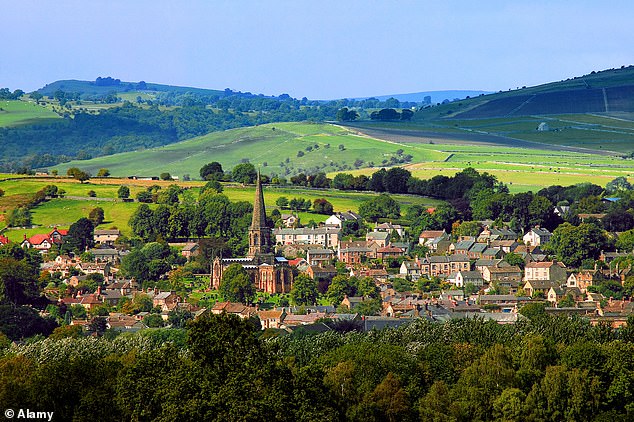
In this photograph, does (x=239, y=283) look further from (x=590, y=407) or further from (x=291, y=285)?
(x=590, y=407)

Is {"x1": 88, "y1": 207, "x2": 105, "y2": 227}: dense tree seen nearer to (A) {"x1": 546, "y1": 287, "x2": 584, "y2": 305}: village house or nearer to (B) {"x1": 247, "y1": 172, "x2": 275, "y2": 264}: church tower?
(B) {"x1": 247, "y1": 172, "x2": 275, "y2": 264}: church tower

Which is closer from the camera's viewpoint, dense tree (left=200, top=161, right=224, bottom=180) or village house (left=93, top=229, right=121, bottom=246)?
village house (left=93, top=229, right=121, bottom=246)

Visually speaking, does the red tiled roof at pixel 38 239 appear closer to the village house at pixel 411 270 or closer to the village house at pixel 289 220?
the village house at pixel 289 220

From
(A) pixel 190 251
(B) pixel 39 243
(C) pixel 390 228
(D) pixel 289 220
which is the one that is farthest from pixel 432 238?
(B) pixel 39 243

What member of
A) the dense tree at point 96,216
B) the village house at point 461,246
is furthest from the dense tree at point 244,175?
the village house at point 461,246

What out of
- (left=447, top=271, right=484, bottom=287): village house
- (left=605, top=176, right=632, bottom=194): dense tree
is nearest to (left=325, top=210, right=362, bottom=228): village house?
(left=447, top=271, right=484, bottom=287): village house

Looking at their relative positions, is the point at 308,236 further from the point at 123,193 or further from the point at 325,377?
the point at 325,377

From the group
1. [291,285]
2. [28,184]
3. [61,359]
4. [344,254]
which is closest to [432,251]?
[344,254]
